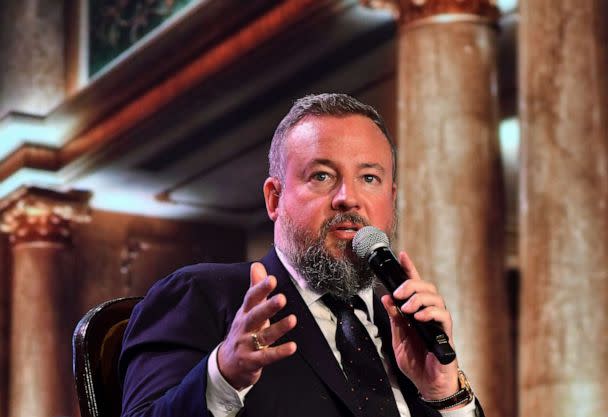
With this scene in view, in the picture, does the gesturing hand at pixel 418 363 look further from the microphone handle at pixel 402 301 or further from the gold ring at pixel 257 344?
the gold ring at pixel 257 344

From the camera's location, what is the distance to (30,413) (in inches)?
424

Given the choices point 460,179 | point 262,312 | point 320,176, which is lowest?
point 262,312

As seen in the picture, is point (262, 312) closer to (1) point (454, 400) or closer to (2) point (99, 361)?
(1) point (454, 400)

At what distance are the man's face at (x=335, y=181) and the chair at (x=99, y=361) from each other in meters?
0.42

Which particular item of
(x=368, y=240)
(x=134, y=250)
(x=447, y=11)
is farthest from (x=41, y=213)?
(x=368, y=240)

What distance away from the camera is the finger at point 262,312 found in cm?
151

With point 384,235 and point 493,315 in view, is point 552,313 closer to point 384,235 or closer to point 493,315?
point 493,315

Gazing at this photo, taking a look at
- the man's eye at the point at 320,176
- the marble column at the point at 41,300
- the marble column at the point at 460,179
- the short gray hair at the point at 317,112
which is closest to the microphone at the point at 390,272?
the man's eye at the point at 320,176

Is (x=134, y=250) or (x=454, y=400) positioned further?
(x=134, y=250)

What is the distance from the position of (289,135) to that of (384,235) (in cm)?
33

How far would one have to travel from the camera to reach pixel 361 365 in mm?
1993

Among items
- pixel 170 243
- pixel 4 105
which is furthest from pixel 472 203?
pixel 170 243

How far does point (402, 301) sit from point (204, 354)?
360 mm

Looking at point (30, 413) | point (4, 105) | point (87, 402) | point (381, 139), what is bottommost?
point (87, 402)
